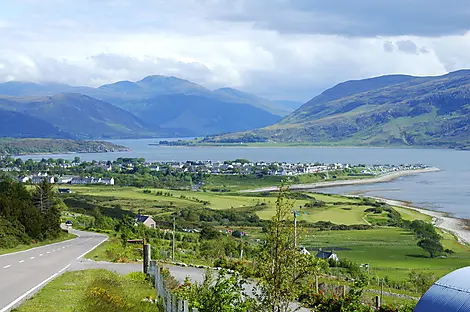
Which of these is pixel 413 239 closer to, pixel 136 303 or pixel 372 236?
pixel 372 236

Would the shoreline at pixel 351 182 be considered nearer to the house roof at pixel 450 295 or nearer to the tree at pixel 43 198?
the tree at pixel 43 198

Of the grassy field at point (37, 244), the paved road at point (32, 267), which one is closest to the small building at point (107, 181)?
the grassy field at point (37, 244)

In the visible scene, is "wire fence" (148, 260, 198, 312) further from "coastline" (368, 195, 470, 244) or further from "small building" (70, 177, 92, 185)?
"small building" (70, 177, 92, 185)

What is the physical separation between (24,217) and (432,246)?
37.3m

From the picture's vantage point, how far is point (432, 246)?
6019cm

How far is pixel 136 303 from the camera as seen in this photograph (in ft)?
51.9

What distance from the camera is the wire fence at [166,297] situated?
12.5m

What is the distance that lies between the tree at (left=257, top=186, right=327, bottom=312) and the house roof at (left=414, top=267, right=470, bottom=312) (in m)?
2.20

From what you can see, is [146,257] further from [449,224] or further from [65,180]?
[65,180]

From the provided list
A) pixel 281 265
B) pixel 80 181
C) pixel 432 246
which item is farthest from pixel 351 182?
pixel 281 265

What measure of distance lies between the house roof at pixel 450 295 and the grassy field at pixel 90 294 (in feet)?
19.5

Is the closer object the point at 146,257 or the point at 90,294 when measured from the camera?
the point at 90,294

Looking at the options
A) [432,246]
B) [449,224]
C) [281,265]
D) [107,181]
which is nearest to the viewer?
[281,265]

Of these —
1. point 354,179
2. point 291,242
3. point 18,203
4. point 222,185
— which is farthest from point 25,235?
point 354,179
